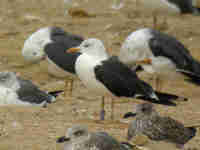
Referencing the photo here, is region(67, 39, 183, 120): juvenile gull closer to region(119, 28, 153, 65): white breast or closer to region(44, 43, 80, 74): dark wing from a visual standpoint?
region(44, 43, 80, 74): dark wing

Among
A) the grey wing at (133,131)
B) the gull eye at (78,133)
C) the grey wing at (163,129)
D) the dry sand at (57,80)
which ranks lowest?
the dry sand at (57,80)

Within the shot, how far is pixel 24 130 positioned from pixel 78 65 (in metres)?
1.53

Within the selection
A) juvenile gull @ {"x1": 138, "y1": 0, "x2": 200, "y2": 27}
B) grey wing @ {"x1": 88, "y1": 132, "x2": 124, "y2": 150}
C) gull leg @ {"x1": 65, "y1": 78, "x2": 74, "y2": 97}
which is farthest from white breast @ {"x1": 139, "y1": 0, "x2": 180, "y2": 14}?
grey wing @ {"x1": 88, "y1": 132, "x2": 124, "y2": 150}

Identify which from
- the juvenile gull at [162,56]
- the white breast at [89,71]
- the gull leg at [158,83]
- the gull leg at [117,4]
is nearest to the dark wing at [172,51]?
the juvenile gull at [162,56]

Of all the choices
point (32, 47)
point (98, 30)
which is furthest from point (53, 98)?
point (98, 30)

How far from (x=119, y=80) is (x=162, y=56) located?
212 cm

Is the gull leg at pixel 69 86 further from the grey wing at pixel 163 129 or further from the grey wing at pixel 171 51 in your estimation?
the grey wing at pixel 163 129

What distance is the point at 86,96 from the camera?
9461mm

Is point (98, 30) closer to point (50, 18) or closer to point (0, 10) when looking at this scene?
point (50, 18)

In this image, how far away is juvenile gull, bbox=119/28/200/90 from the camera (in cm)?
966

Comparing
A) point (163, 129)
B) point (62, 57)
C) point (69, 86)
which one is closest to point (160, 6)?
point (69, 86)

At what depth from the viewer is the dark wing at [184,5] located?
1345 centimetres

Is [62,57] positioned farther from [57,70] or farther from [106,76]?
[106,76]

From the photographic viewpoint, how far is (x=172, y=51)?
9609 millimetres
